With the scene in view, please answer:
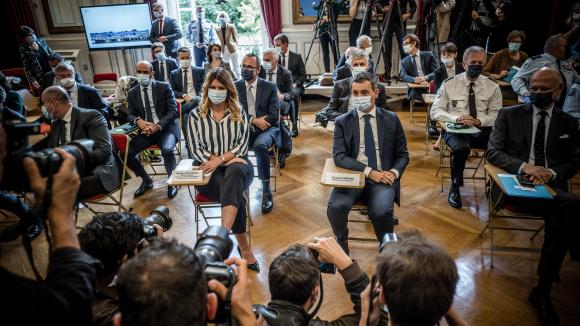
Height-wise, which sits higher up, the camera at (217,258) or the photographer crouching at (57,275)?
the photographer crouching at (57,275)

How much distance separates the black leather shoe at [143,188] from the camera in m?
4.04

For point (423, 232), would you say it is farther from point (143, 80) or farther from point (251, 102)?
point (143, 80)

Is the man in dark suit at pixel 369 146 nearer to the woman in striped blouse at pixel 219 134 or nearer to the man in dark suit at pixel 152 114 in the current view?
the woman in striped blouse at pixel 219 134

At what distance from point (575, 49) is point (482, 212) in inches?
136

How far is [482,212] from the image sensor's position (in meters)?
3.40

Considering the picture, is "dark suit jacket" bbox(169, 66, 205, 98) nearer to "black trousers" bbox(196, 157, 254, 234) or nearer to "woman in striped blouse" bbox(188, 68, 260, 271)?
"woman in striped blouse" bbox(188, 68, 260, 271)

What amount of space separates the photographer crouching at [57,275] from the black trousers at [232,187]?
5.33 ft

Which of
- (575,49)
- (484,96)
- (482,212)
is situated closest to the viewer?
(482,212)

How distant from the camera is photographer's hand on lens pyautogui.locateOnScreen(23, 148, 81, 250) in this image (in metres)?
0.98

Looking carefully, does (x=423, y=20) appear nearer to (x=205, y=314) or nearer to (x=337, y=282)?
(x=337, y=282)

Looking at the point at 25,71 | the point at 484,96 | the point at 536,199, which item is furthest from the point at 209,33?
the point at 536,199

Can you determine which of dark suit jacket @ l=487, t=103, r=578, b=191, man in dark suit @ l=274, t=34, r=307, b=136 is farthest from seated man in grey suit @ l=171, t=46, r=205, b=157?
dark suit jacket @ l=487, t=103, r=578, b=191

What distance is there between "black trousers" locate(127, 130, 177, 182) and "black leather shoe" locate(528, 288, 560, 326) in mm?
3384

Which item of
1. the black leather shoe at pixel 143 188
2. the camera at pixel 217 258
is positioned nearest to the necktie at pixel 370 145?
the camera at pixel 217 258
